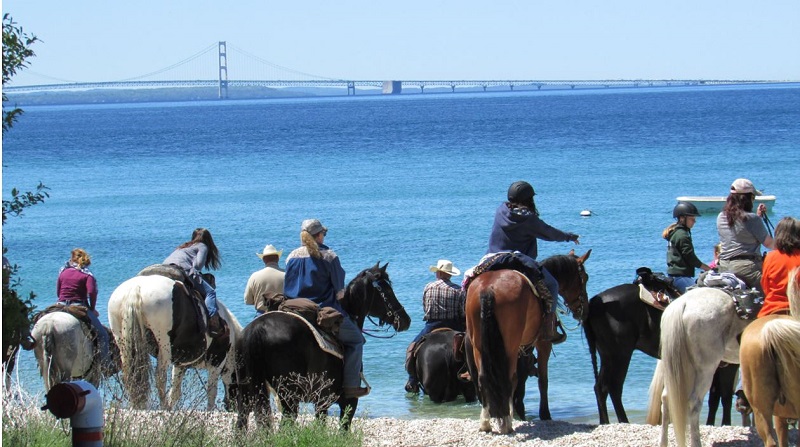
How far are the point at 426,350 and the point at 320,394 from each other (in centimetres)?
319

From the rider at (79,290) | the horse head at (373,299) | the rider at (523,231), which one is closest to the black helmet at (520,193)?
the rider at (523,231)

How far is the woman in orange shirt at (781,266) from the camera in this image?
8492 mm

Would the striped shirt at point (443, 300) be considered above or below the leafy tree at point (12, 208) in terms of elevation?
below

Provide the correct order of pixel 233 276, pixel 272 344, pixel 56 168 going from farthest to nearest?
pixel 56 168 < pixel 233 276 < pixel 272 344

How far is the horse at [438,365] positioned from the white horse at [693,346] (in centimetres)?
374

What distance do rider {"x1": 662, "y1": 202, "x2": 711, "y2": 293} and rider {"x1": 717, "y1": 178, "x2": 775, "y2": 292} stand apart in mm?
1016

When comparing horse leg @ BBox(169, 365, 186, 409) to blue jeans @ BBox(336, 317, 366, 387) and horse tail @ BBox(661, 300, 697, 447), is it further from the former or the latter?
horse tail @ BBox(661, 300, 697, 447)

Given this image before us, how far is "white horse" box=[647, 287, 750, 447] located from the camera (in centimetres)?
869

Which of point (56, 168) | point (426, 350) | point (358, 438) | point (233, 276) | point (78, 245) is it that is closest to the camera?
point (358, 438)

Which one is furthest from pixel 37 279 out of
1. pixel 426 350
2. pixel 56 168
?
pixel 56 168

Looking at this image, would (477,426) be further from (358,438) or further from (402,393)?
(402,393)

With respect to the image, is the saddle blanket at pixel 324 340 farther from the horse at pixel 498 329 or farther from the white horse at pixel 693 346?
the white horse at pixel 693 346

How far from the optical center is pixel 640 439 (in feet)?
31.2

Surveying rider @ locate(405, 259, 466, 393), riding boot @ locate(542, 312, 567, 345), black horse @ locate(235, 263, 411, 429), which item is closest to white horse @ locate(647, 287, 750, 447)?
riding boot @ locate(542, 312, 567, 345)
